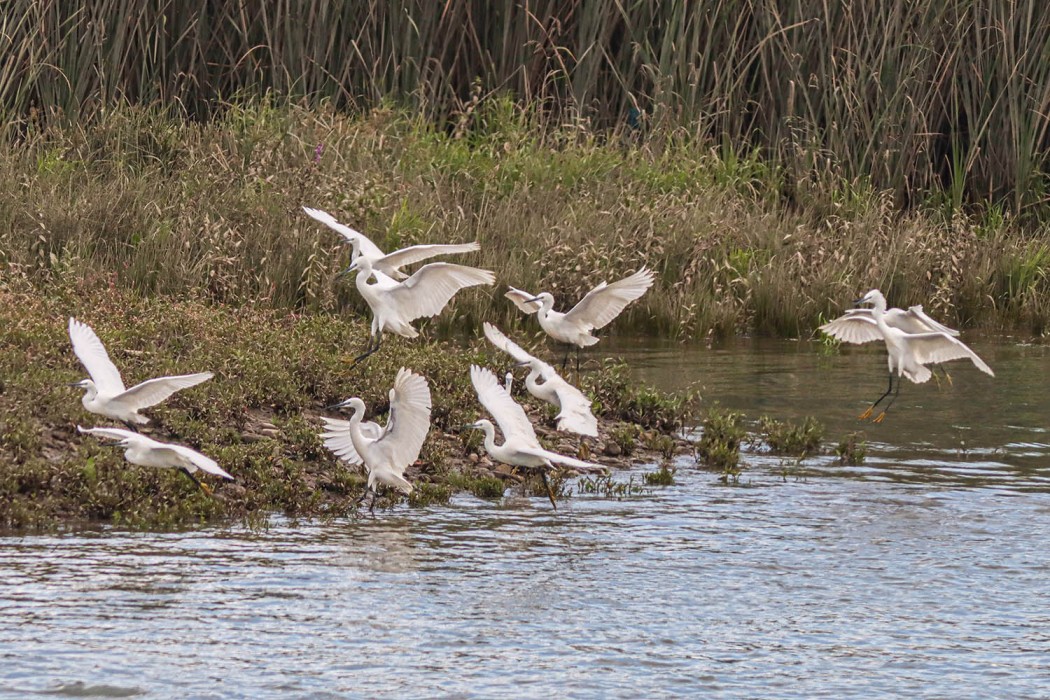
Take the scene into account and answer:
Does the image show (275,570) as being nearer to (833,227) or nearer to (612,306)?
(612,306)

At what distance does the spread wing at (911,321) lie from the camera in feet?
33.9

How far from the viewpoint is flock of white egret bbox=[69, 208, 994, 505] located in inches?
312

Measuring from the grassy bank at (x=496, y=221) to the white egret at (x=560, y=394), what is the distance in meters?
3.46

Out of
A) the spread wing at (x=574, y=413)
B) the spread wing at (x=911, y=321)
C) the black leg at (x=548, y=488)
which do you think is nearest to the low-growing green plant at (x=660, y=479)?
the spread wing at (x=574, y=413)

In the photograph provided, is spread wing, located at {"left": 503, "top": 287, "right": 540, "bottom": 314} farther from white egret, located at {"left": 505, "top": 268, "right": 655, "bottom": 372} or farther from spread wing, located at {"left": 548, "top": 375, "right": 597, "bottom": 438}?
spread wing, located at {"left": 548, "top": 375, "right": 597, "bottom": 438}

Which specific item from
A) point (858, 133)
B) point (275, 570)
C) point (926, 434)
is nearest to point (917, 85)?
point (858, 133)

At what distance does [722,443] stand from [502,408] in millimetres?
1810

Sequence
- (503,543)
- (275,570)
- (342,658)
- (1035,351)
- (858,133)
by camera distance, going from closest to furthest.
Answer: (342,658)
(275,570)
(503,543)
(1035,351)
(858,133)

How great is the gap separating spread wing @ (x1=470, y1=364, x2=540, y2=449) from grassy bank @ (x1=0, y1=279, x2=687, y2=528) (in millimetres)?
417

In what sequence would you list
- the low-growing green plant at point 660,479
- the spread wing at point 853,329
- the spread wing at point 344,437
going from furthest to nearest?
the spread wing at point 853,329 < the low-growing green plant at point 660,479 < the spread wing at point 344,437

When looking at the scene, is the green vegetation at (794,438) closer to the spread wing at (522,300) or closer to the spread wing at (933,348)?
the spread wing at (933,348)

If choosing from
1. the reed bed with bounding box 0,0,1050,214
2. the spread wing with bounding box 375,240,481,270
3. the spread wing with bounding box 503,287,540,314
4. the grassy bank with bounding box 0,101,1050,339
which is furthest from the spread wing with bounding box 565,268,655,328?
the reed bed with bounding box 0,0,1050,214

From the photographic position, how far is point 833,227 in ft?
49.5

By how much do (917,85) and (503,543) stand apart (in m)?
9.63
